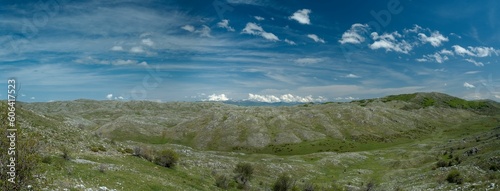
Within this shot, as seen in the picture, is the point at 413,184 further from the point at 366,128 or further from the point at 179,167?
the point at 366,128

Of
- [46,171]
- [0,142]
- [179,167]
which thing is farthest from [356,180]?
[0,142]

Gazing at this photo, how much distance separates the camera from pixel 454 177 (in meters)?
54.6

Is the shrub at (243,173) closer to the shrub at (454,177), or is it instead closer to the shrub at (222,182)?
the shrub at (222,182)

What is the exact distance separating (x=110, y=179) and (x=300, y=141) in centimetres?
14568

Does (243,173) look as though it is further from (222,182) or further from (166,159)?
(166,159)

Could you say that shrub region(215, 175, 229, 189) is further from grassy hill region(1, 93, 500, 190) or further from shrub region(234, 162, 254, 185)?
shrub region(234, 162, 254, 185)

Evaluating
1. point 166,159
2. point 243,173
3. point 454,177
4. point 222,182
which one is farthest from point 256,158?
point 454,177

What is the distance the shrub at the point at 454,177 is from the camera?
52881 mm

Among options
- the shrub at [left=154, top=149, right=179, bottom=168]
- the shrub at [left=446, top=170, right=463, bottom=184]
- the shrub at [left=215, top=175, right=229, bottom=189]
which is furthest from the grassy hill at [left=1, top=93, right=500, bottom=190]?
the shrub at [left=154, top=149, right=179, bottom=168]

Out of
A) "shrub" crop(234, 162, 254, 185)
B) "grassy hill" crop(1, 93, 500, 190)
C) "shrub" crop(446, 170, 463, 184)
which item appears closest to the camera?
"grassy hill" crop(1, 93, 500, 190)

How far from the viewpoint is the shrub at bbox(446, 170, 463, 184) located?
52.9m

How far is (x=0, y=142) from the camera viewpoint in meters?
16.0

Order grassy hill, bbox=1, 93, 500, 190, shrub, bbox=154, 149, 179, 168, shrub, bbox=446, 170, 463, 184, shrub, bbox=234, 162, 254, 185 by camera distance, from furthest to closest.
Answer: shrub, bbox=234, 162, 254, 185 → shrub, bbox=154, 149, 179, 168 → shrub, bbox=446, 170, 463, 184 → grassy hill, bbox=1, 93, 500, 190

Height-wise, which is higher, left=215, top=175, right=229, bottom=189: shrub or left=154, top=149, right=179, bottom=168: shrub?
left=154, top=149, right=179, bottom=168: shrub
